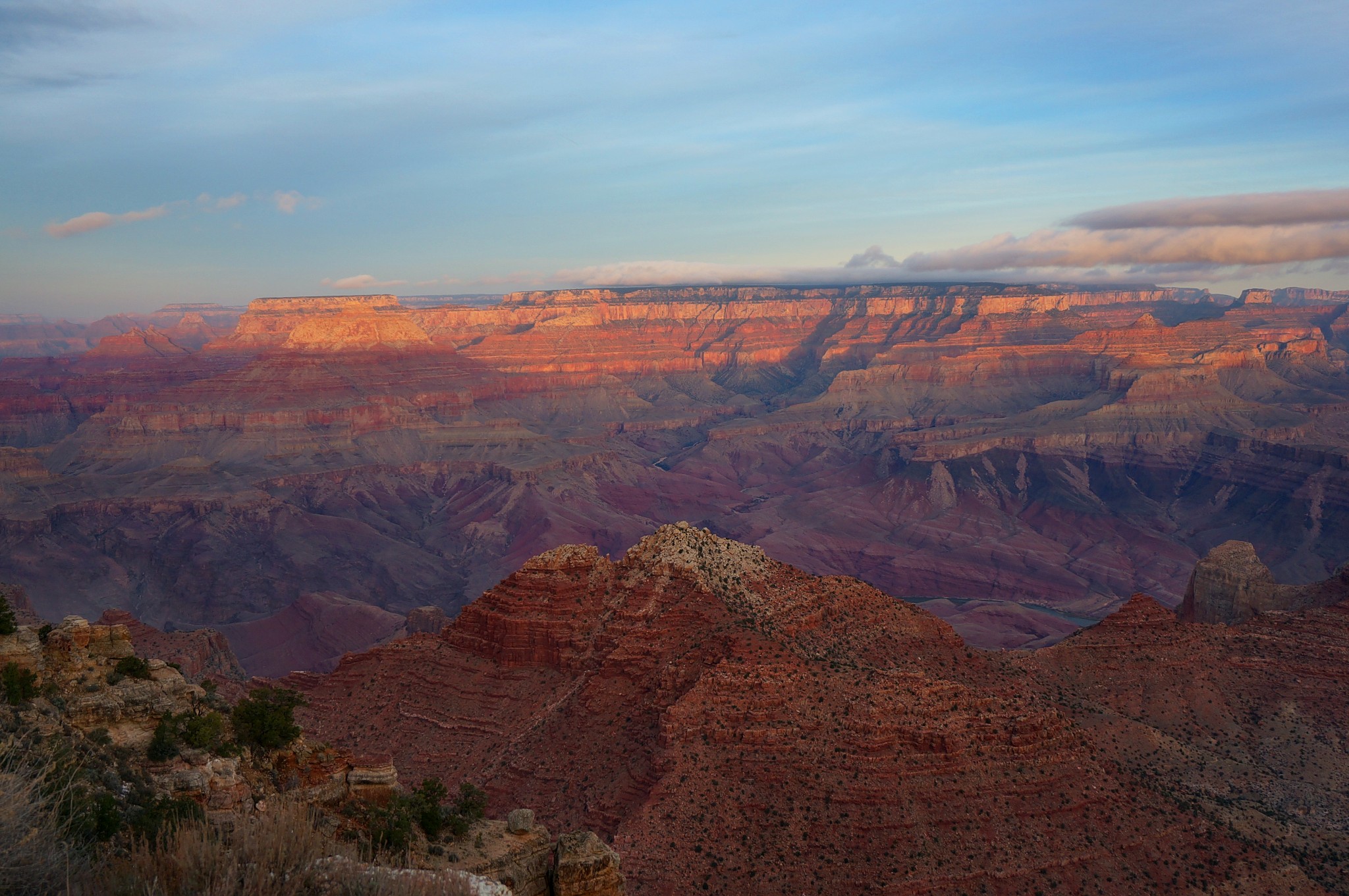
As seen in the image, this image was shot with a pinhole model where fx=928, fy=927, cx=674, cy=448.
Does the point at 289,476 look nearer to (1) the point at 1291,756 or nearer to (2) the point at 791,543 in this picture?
(2) the point at 791,543

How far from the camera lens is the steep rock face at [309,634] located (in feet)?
324

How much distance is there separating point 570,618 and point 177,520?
12638 centimetres

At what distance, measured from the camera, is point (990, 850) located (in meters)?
33.6

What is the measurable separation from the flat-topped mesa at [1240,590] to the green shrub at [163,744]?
67.3m

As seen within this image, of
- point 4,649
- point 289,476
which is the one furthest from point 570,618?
point 289,476

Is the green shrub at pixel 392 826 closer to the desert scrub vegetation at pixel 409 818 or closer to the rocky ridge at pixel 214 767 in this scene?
the desert scrub vegetation at pixel 409 818

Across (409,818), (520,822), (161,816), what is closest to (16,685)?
(161,816)

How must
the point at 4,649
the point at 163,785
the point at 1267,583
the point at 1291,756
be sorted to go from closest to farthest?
the point at 163,785 < the point at 4,649 < the point at 1291,756 < the point at 1267,583

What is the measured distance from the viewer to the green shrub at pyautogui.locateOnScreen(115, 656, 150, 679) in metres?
24.4

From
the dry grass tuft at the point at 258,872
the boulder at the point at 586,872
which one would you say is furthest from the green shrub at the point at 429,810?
the dry grass tuft at the point at 258,872

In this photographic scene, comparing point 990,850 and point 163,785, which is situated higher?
point 163,785

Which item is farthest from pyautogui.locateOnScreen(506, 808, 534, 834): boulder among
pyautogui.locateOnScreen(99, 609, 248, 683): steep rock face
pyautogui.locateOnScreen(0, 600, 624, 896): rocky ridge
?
pyautogui.locateOnScreen(99, 609, 248, 683): steep rock face

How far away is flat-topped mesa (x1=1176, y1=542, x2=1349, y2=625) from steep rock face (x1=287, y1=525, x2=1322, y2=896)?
3381 centimetres

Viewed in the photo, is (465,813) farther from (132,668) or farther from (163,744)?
(132,668)
